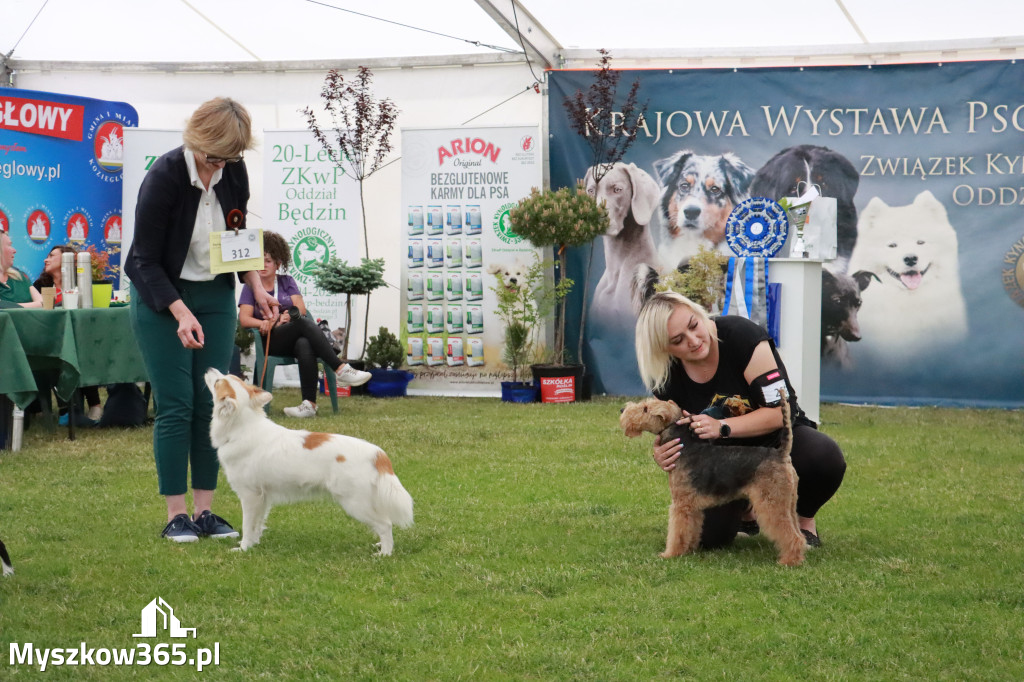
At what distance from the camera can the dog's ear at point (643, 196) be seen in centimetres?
1032

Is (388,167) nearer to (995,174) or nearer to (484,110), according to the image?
(484,110)

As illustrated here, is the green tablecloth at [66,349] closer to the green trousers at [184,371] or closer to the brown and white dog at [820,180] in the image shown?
the green trousers at [184,371]

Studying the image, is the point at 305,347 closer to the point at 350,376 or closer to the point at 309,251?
the point at 350,376

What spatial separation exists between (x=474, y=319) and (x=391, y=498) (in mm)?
6547

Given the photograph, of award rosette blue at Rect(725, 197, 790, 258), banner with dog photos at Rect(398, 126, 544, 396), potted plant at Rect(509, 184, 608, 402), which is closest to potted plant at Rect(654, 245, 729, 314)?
award rosette blue at Rect(725, 197, 790, 258)

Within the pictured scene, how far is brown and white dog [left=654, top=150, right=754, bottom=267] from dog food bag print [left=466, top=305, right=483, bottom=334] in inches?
75.8

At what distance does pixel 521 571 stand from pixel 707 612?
772 mm

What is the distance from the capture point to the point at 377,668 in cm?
289

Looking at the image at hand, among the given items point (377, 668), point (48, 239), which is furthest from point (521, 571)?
point (48, 239)

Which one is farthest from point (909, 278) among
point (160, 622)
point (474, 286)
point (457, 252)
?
point (160, 622)

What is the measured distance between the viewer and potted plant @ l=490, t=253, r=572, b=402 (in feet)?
32.8

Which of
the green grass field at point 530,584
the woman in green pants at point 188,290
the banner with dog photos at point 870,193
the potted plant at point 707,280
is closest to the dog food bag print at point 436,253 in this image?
the banner with dog photos at point 870,193

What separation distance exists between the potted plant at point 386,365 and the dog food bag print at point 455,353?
0.45m

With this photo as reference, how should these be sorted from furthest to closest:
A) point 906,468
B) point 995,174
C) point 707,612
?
point 995,174
point 906,468
point 707,612
